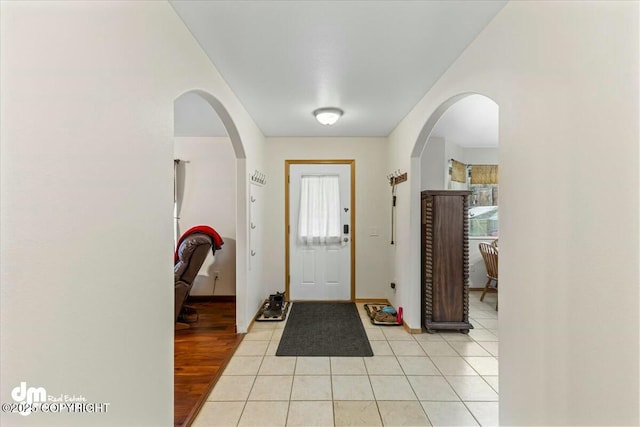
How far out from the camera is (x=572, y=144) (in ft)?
3.74

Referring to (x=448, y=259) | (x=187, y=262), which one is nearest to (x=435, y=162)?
(x=448, y=259)

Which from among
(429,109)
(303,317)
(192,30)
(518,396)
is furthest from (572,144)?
(303,317)

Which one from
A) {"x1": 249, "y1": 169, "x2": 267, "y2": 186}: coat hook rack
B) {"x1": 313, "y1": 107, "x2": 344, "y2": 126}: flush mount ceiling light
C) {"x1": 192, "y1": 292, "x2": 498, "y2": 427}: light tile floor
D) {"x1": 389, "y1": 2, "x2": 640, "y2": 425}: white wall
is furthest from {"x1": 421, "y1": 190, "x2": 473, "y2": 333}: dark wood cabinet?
{"x1": 249, "y1": 169, "x2": 267, "y2": 186}: coat hook rack

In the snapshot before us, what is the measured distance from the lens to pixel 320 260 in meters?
4.46

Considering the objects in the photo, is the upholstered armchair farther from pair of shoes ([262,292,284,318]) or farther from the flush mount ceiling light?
the flush mount ceiling light

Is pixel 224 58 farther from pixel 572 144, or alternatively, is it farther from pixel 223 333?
pixel 223 333

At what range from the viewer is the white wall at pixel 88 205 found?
802 millimetres

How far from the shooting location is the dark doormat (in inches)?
111

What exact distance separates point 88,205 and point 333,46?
1.68 m

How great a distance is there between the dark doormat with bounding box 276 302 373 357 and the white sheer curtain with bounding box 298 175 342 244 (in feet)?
3.40

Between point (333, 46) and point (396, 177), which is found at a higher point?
point (333, 46)

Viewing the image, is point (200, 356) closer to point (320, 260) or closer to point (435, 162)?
point (320, 260)

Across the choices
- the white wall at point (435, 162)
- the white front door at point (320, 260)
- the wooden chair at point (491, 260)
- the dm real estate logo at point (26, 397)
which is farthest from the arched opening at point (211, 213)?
the wooden chair at point (491, 260)

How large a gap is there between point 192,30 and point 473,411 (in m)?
3.03
